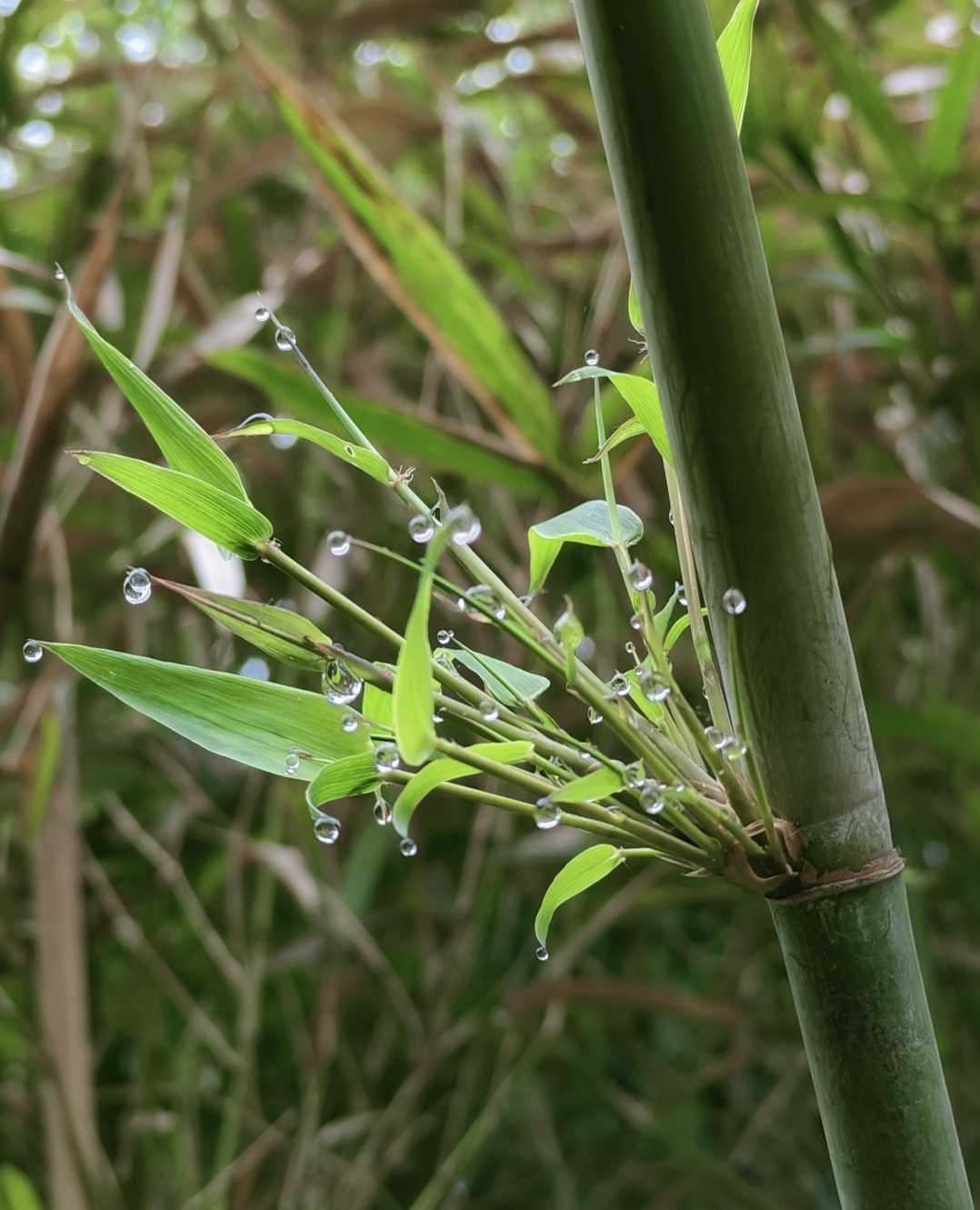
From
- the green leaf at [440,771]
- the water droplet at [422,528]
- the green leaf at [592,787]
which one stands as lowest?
the green leaf at [592,787]

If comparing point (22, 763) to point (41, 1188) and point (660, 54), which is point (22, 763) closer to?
point (41, 1188)

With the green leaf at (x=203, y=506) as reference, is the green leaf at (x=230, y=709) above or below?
below

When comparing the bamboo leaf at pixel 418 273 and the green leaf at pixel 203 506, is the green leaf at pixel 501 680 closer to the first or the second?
the green leaf at pixel 203 506

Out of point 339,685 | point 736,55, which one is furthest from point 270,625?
point 736,55

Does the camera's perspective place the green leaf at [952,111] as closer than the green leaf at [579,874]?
No

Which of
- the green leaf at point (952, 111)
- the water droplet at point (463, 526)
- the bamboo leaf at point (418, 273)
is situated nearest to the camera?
the water droplet at point (463, 526)

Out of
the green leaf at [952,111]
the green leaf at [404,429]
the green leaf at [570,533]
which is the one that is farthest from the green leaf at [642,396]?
the green leaf at [952,111]
